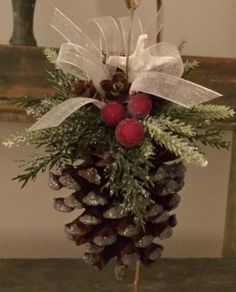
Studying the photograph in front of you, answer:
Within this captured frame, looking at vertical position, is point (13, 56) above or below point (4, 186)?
above

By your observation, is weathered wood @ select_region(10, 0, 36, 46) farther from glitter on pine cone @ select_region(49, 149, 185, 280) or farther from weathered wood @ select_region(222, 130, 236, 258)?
weathered wood @ select_region(222, 130, 236, 258)

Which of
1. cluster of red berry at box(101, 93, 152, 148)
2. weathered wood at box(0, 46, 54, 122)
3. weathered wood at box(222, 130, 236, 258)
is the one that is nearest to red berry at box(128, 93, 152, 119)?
cluster of red berry at box(101, 93, 152, 148)

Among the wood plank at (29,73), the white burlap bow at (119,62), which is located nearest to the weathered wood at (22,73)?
the wood plank at (29,73)

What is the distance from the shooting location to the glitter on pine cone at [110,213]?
66 cm

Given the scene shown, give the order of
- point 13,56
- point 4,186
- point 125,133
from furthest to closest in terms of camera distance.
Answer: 1. point 4,186
2. point 13,56
3. point 125,133

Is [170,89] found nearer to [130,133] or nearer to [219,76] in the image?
[130,133]

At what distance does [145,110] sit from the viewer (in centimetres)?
65

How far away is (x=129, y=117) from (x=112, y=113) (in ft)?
0.08

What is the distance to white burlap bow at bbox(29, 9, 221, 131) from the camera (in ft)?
2.14

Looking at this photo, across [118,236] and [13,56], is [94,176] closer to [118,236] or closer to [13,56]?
[118,236]

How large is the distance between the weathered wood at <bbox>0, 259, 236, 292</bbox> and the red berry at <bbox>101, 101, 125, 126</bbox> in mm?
379

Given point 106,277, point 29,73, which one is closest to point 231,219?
point 106,277

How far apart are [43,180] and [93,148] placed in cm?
46

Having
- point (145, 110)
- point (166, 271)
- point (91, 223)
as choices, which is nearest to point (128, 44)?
point (145, 110)
